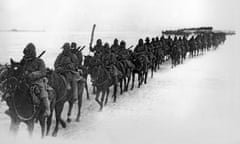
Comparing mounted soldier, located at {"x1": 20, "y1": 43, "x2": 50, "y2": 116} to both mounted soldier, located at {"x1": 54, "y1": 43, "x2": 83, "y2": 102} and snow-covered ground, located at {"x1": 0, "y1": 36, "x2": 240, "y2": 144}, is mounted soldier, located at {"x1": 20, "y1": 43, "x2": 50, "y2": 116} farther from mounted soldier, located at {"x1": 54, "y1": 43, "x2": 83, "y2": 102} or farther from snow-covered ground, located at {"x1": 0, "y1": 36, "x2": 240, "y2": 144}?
mounted soldier, located at {"x1": 54, "y1": 43, "x2": 83, "y2": 102}

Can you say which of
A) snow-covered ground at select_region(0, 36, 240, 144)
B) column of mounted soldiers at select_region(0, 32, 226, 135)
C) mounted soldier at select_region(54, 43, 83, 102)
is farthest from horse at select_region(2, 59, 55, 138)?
mounted soldier at select_region(54, 43, 83, 102)

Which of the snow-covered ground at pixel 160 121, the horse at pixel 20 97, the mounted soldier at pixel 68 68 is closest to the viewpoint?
the horse at pixel 20 97

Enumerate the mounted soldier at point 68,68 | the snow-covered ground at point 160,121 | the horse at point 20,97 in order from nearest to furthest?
1. the horse at point 20,97
2. the snow-covered ground at point 160,121
3. the mounted soldier at point 68,68

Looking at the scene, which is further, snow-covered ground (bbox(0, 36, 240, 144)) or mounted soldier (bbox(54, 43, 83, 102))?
mounted soldier (bbox(54, 43, 83, 102))

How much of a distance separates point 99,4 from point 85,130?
85.2 inches

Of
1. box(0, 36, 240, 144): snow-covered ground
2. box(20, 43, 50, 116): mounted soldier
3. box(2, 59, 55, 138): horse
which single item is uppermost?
box(20, 43, 50, 116): mounted soldier

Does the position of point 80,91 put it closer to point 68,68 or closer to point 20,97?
point 68,68

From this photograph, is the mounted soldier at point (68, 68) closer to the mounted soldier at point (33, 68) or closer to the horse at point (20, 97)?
the mounted soldier at point (33, 68)

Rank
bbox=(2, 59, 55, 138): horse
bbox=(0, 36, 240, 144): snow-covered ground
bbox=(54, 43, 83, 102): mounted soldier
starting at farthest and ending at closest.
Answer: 1. bbox=(54, 43, 83, 102): mounted soldier
2. bbox=(0, 36, 240, 144): snow-covered ground
3. bbox=(2, 59, 55, 138): horse

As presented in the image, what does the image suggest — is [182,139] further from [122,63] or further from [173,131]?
[122,63]

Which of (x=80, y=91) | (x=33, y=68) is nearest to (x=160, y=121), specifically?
(x=80, y=91)

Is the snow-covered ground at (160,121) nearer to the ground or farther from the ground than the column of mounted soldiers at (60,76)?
nearer to the ground

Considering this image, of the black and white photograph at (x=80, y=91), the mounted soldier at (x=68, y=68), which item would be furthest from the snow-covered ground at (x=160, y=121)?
the mounted soldier at (x=68, y=68)

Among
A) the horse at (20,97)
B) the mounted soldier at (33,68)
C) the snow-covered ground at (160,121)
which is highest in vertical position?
the mounted soldier at (33,68)
